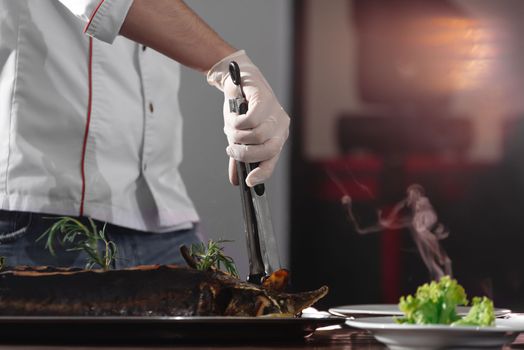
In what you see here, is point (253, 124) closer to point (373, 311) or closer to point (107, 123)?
point (107, 123)

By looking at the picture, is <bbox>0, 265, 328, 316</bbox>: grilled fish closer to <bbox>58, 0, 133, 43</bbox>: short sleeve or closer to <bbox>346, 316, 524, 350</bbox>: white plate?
<bbox>346, 316, 524, 350</bbox>: white plate

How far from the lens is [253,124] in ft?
4.21

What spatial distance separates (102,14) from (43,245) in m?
0.42

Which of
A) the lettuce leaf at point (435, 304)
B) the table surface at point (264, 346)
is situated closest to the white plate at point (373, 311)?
the table surface at point (264, 346)

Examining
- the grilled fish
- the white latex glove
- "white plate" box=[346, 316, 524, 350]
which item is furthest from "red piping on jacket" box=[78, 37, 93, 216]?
"white plate" box=[346, 316, 524, 350]

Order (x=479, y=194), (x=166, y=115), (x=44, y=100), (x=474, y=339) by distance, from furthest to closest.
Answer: (x=479, y=194) → (x=166, y=115) → (x=44, y=100) → (x=474, y=339)

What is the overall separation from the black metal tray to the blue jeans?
0.56 meters

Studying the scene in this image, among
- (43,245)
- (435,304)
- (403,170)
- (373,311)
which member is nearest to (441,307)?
(435,304)

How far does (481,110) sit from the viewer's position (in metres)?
3.48

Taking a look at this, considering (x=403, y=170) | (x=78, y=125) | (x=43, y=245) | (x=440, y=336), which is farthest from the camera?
(x=403, y=170)

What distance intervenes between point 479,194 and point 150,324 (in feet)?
9.25

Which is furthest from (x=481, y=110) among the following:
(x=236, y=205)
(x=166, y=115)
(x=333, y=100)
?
(x=166, y=115)

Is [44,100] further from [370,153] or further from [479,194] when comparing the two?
[479,194]

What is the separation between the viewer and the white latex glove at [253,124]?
128cm
